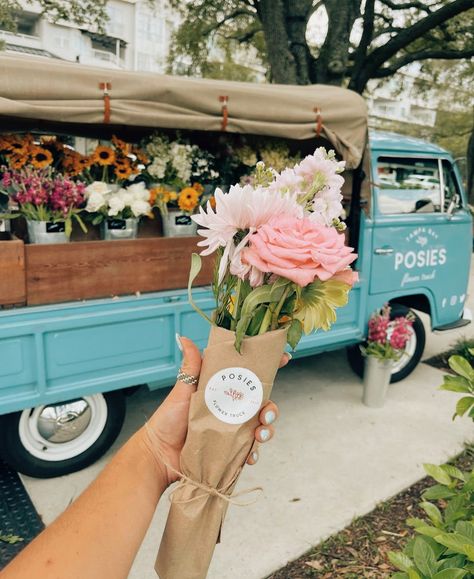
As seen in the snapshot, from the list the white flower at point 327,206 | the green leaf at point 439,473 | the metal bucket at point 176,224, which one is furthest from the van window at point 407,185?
the white flower at point 327,206

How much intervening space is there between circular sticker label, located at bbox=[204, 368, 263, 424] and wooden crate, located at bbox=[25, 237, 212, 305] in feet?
7.08

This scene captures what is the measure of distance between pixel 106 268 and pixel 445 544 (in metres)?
2.47

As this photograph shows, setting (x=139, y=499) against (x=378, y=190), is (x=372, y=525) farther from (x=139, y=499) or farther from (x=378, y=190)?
(x=378, y=190)

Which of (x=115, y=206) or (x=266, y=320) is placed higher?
(x=115, y=206)

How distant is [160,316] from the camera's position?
329 cm

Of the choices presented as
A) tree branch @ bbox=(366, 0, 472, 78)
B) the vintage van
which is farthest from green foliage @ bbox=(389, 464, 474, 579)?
tree branch @ bbox=(366, 0, 472, 78)

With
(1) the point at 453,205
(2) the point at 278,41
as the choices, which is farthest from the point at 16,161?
(2) the point at 278,41

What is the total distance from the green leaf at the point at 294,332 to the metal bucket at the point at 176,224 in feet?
8.19

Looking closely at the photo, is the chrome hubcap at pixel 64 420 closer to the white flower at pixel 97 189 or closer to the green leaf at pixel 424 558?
the white flower at pixel 97 189

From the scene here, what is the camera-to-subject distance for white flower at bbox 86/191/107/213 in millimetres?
3184

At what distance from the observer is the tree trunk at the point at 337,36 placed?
870 cm

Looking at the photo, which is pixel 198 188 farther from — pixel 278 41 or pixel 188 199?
pixel 278 41

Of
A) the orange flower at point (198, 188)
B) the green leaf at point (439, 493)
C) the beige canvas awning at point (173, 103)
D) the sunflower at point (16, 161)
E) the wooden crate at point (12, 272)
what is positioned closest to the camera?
the green leaf at point (439, 493)

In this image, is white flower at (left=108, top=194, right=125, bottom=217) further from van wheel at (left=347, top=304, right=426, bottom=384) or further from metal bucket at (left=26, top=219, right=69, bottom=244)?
van wheel at (left=347, top=304, right=426, bottom=384)
